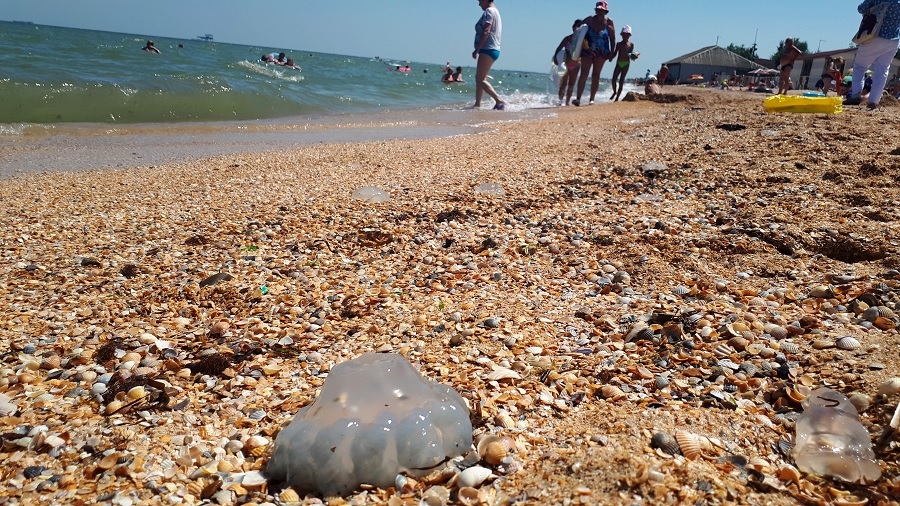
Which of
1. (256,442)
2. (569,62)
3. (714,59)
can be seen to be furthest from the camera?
(714,59)

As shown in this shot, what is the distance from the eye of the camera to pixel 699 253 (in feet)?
9.77

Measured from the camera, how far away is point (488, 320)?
2.31m

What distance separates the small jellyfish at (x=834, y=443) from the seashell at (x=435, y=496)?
91 centimetres

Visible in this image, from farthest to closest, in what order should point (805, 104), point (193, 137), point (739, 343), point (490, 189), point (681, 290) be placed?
1. point (193, 137)
2. point (805, 104)
3. point (490, 189)
4. point (681, 290)
5. point (739, 343)

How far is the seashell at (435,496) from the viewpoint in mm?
1355

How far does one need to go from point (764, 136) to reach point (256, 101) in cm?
1056

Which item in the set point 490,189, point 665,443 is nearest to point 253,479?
point 665,443

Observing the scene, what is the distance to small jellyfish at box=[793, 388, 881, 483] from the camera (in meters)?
1.34

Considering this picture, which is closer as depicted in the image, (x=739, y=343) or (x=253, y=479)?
(x=253, y=479)

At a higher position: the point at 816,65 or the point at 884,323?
the point at 816,65

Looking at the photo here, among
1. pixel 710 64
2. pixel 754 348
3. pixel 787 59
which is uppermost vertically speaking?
pixel 710 64

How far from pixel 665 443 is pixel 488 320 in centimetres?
96

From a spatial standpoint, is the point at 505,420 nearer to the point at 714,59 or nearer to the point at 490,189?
the point at 490,189

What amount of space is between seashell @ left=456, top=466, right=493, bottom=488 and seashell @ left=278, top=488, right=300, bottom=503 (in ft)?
1.36
